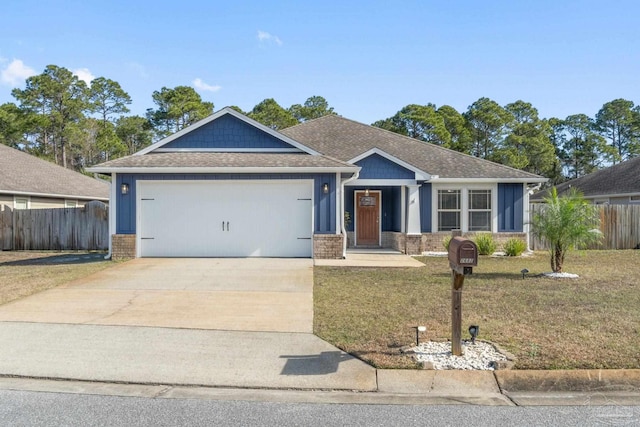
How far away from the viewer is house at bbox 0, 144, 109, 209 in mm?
19516

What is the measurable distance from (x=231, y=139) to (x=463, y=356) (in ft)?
37.1

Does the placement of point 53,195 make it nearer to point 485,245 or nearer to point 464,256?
point 485,245

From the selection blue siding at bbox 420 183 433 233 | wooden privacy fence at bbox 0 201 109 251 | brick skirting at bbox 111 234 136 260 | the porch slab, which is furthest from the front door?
wooden privacy fence at bbox 0 201 109 251

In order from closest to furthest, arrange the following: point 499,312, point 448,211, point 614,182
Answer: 1. point 499,312
2. point 448,211
3. point 614,182

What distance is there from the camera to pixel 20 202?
19875 millimetres

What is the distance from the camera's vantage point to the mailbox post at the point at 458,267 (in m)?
4.99

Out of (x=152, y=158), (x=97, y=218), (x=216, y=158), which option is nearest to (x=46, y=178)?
(x=97, y=218)

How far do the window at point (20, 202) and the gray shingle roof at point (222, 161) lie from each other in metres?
8.44

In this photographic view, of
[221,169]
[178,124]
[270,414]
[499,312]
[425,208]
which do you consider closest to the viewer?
[270,414]

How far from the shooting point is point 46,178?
74.2 ft

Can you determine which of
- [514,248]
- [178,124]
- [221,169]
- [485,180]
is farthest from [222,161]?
[178,124]

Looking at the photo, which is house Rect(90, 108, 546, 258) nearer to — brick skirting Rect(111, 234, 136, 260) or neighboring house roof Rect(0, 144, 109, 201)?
brick skirting Rect(111, 234, 136, 260)

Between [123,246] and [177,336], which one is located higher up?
[123,246]

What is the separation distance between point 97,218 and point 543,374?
1648 cm
